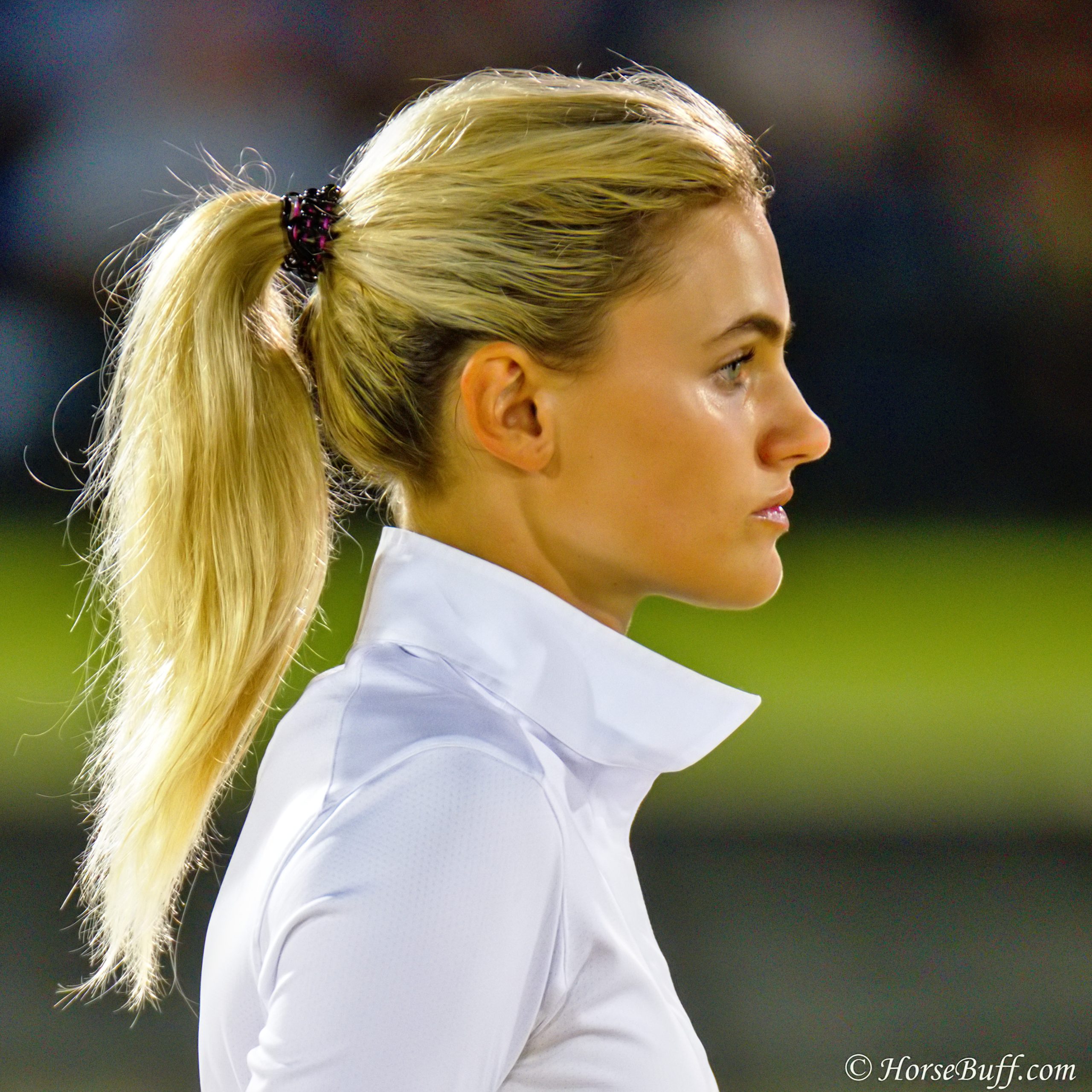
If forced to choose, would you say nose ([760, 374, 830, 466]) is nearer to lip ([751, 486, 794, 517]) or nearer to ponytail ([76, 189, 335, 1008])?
lip ([751, 486, 794, 517])

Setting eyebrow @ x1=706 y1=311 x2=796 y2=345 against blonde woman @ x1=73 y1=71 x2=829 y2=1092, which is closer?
blonde woman @ x1=73 y1=71 x2=829 y2=1092

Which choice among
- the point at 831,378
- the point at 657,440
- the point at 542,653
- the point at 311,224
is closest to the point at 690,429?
the point at 657,440

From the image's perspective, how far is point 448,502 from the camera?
0.70m

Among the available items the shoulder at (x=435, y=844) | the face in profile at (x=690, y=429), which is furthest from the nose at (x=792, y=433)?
the shoulder at (x=435, y=844)

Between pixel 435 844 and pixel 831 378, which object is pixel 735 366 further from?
pixel 831 378

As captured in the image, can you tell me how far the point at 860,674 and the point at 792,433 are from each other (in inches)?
98.7

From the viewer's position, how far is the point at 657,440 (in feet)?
2.13

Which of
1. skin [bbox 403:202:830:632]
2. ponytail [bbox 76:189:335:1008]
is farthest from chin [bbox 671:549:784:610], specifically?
ponytail [bbox 76:189:335:1008]

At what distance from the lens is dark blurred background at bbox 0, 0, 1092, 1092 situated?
9.13 feet

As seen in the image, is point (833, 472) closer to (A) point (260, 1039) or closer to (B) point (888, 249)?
(B) point (888, 249)

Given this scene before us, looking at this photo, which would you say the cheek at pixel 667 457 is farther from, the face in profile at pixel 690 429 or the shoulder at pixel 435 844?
the shoulder at pixel 435 844

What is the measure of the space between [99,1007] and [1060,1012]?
1603mm

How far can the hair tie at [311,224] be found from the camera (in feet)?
2.30

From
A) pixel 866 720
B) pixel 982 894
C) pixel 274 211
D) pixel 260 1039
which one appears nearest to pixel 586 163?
pixel 274 211
